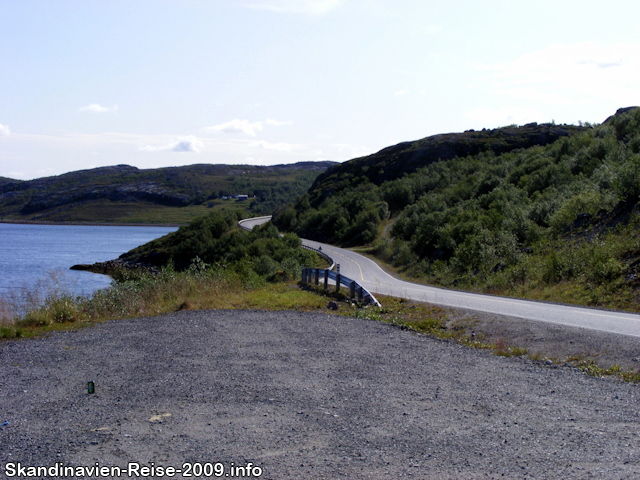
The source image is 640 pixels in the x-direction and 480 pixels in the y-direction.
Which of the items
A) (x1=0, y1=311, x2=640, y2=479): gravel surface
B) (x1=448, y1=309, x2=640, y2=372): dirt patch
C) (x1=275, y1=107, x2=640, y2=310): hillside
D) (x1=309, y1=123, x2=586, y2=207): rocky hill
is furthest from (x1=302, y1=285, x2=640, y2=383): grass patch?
(x1=309, y1=123, x2=586, y2=207): rocky hill

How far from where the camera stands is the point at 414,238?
45.2 meters

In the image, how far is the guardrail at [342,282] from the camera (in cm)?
1416

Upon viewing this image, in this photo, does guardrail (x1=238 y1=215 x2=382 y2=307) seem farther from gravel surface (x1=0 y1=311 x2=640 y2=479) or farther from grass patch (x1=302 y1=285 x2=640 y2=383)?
gravel surface (x1=0 y1=311 x2=640 y2=479)

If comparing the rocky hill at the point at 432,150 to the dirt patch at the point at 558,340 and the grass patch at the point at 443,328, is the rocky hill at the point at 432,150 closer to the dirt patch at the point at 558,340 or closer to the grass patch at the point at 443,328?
the grass patch at the point at 443,328

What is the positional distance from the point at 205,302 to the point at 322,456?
948cm

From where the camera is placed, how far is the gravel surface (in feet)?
15.0

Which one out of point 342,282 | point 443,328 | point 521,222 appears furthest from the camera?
point 521,222

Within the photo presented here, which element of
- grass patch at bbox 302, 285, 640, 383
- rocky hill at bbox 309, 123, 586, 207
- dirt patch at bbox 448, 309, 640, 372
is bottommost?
grass patch at bbox 302, 285, 640, 383

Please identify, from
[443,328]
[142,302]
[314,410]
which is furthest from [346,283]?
[314,410]

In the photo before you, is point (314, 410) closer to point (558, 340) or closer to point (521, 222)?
point (558, 340)

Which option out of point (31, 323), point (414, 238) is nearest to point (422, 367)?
point (31, 323)

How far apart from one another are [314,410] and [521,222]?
87.7 ft

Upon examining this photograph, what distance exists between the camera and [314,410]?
5.73m

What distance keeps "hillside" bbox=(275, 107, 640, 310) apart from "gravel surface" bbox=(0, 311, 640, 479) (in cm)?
907
